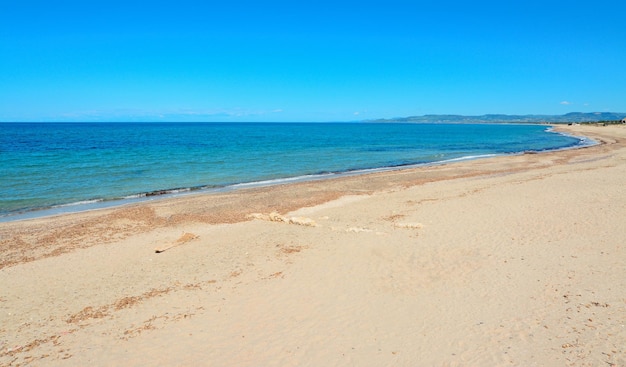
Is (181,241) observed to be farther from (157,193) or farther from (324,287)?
(157,193)

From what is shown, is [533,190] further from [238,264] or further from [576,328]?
[238,264]

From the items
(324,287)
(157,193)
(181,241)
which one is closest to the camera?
(324,287)

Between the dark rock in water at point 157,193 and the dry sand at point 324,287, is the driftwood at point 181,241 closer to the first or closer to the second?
the dry sand at point 324,287

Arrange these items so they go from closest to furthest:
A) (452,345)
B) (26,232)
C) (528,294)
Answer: (452,345)
(528,294)
(26,232)

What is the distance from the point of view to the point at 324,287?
8305mm

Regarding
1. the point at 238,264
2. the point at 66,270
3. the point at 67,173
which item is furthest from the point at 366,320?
the point at 67,173

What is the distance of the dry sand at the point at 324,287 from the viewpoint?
19.8 ft

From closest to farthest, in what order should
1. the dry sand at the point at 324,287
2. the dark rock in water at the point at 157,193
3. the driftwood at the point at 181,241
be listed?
the dry sand at the point at 324,287 < the driftwood at the point at 181,241 < the dark rock in water at the point at 157,193


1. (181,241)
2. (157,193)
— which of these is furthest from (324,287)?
(157,193)

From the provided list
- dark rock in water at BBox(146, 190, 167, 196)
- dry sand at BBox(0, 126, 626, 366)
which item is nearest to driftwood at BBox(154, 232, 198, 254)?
dry sand at BBox(0, 126, 626, 366)

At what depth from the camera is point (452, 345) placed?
19.8 ft

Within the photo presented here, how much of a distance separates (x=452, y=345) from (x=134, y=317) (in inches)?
220

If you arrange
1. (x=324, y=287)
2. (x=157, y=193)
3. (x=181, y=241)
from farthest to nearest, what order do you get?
1. (x=157, y=193)
2. (x=181, y=241)
3. (x=324, y=287)

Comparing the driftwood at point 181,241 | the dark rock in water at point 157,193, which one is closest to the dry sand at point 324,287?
the driftwood at point 181,241
